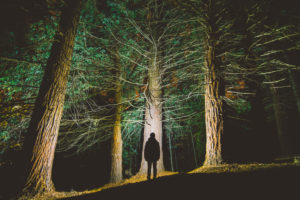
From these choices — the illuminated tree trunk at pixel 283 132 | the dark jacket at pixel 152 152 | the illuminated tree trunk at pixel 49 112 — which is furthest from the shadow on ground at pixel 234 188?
the illuminated tree trunk at pixel 283 132

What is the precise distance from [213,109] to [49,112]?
4.29m

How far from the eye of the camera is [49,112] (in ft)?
12.0

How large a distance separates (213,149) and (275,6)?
5313mm

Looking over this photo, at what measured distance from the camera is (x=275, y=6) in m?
5.17

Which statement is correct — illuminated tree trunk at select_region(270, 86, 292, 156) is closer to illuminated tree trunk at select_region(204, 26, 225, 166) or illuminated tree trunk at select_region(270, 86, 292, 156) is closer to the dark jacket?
illuminated tree trunk at select_region(204, 26, 225, 166)

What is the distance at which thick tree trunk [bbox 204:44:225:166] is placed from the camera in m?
4.14

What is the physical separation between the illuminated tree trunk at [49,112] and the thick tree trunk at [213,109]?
4017mm

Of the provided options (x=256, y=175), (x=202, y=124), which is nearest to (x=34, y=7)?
(x=256, y=175)

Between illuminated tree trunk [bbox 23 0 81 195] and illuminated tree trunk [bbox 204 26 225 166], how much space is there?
4.00 meters

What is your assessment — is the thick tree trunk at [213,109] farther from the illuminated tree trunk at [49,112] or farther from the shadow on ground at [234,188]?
the illuminated tree trunk at [49,112]

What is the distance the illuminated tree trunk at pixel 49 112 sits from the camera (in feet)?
10.9

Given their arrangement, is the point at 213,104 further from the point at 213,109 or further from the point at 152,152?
the point at 152,152

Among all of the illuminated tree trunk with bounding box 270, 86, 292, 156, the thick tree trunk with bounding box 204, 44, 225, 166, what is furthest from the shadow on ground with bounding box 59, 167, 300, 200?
the illuminated tree trunk with bounding box 270, 86, 292, 156

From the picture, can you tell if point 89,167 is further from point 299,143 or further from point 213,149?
point 299,143
